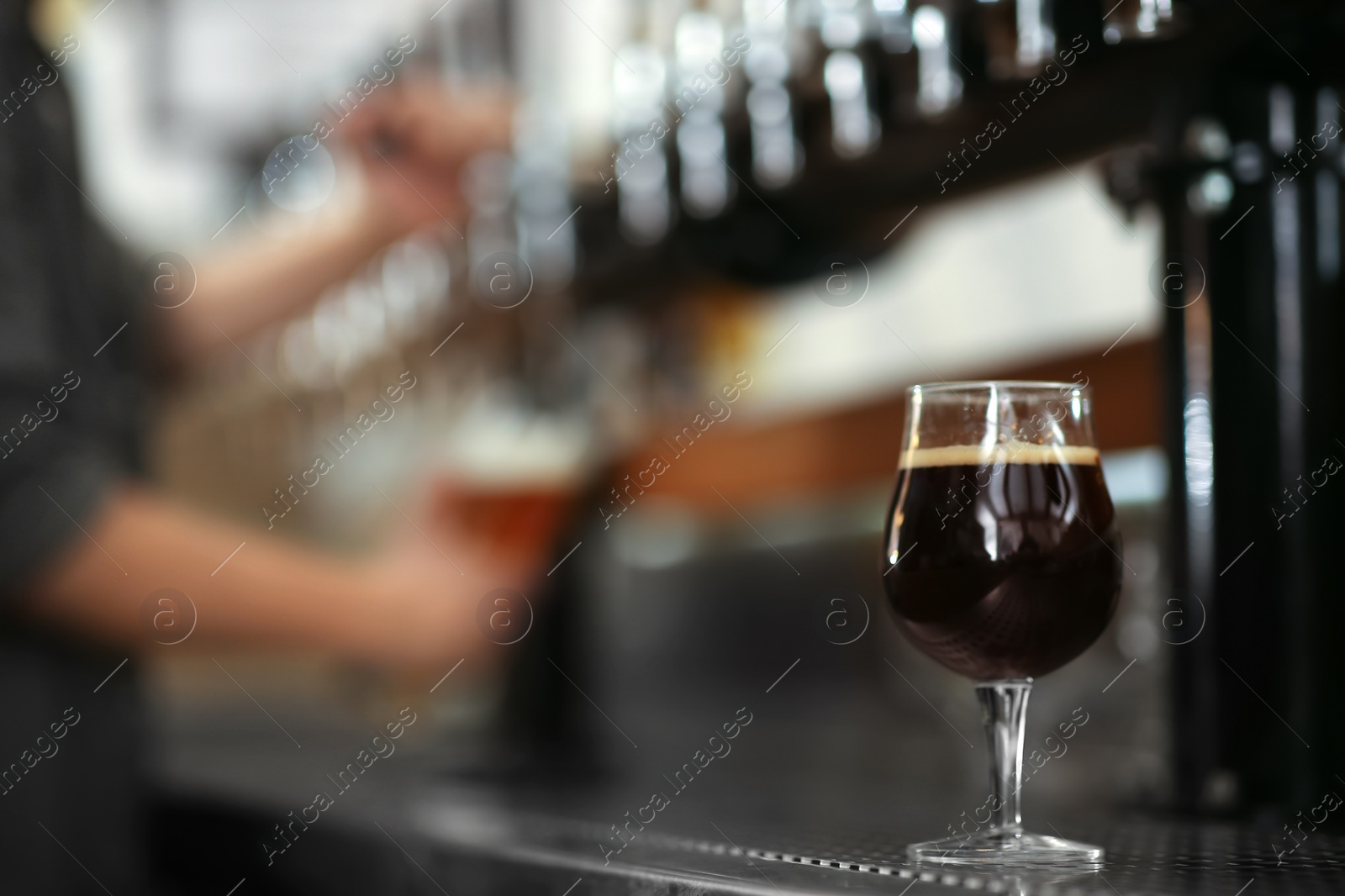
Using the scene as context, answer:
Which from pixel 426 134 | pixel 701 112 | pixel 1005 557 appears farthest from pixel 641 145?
pixel 1005 557

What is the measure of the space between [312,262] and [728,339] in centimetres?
71

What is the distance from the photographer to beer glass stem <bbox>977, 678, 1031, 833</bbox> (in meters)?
0.82

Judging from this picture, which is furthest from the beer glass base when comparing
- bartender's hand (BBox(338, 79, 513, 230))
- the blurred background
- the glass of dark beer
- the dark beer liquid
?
bartender's hand (BBox(338, 79, 513, 230))

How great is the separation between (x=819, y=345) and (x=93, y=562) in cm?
186

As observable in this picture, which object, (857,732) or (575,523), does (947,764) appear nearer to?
(857,732)

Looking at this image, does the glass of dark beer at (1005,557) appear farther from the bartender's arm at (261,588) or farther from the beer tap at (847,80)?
the bartender's arm at (261,588)

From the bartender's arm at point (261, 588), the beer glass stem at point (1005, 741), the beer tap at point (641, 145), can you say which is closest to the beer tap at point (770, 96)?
the beer tap at point (641, 145)

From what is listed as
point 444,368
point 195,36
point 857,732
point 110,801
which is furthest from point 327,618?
point 195,36

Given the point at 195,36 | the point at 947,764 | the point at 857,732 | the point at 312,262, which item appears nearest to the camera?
the point at 947,764

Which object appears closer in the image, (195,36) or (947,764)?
(947,764)

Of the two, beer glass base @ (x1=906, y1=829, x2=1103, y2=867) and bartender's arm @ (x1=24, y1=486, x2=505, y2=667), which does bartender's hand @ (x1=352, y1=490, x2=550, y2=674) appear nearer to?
bartender's arm @ (x1=24, y1=486, x2=505, y2=667)

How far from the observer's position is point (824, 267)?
5.40 ft

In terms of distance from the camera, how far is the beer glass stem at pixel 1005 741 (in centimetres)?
82

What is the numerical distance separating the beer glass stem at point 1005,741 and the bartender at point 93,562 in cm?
95
